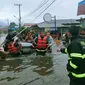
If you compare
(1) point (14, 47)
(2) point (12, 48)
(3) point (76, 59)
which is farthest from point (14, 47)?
(3) point (76, 59)

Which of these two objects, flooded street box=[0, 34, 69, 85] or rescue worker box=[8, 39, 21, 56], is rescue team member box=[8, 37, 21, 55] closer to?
rescue worker box=[8, 39, 21, 56]

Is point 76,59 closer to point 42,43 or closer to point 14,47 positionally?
point 42,43

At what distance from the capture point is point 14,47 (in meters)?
15.2

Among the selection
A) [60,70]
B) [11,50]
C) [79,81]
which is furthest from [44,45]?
[79,81]

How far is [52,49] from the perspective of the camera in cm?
1546

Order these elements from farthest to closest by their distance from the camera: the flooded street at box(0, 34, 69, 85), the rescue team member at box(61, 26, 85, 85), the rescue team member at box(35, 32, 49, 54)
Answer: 1. the rescue team member at box(35, 32, 49, 54)
2. the flooded street at box(0, 34, 69, 85)
3. the rescue team member at box(61, 26, 85, 85)

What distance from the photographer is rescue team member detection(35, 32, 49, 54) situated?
14167mm

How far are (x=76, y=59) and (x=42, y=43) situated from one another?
9.09 metres

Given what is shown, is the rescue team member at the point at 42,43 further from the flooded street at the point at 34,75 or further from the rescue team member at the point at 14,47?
the flooded street at the point at 34,75

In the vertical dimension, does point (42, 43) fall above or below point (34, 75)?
above

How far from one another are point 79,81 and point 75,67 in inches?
11.1

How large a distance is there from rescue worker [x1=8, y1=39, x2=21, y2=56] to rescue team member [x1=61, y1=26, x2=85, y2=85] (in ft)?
32.9

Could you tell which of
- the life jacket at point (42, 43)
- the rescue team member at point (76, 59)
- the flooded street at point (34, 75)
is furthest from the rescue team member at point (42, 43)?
the rescue team member at point (76, 59)

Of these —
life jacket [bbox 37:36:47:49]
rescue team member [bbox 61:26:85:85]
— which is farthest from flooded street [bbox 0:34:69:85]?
rescue team member [bbox 61:26:85:85]
